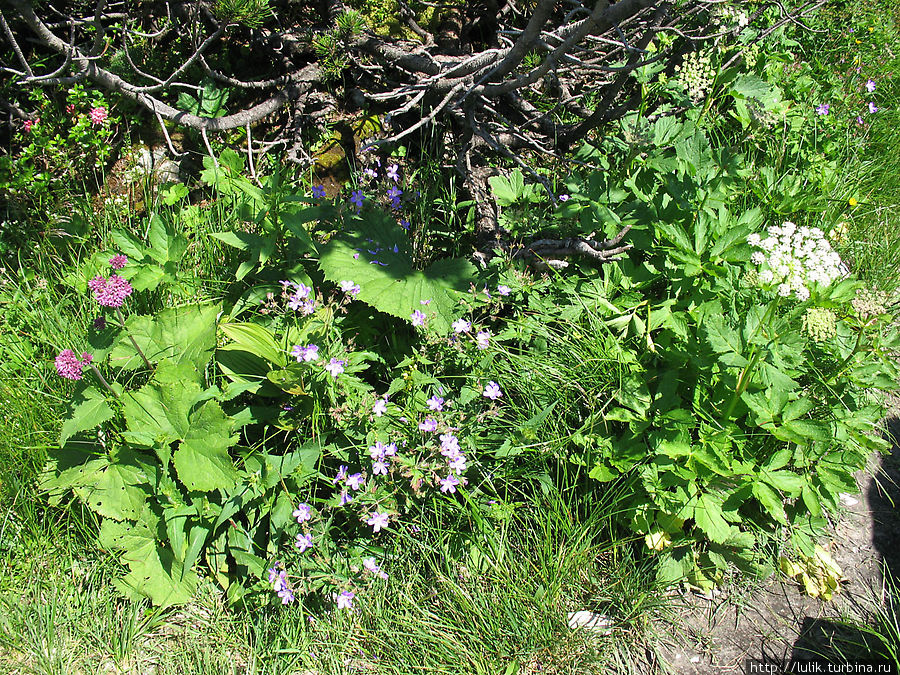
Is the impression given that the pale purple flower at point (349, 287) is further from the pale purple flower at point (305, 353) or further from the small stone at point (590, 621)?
the small stone at point (590, 621)

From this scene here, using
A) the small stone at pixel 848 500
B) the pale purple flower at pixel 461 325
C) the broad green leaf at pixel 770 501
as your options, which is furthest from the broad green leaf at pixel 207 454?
the small stone at pixel 848 500

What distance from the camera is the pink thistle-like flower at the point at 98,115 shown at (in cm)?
295

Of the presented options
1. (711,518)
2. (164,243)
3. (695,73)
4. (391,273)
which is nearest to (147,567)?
(164,243)

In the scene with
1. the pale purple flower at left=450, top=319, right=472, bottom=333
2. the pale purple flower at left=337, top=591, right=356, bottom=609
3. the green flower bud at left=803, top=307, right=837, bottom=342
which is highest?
the green flower bud at left=803, top=307, right=837, bottom=342

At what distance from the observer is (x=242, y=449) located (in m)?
2.21

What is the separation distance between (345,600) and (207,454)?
664 mm

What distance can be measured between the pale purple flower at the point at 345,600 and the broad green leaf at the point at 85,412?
0.98 m

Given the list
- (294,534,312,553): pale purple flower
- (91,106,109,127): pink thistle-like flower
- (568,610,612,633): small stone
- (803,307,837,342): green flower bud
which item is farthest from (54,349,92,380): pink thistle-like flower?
(803,307,837,342): green flower bud

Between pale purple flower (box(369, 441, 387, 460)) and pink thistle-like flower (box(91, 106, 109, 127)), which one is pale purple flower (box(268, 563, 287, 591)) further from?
pink thistle-like flower (box(91, 106, 109, 127))

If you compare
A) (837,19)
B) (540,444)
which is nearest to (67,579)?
(540,444)

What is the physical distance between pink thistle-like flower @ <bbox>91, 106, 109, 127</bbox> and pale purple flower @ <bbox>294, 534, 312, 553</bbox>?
7.54 feet

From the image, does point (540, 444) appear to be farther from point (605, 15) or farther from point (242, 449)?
point (605, 15)

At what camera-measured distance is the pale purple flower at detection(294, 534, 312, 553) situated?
2.01 m

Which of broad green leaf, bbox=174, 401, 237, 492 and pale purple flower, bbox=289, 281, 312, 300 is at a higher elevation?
pale purple flower, bbox=289, 281, 312, 300
